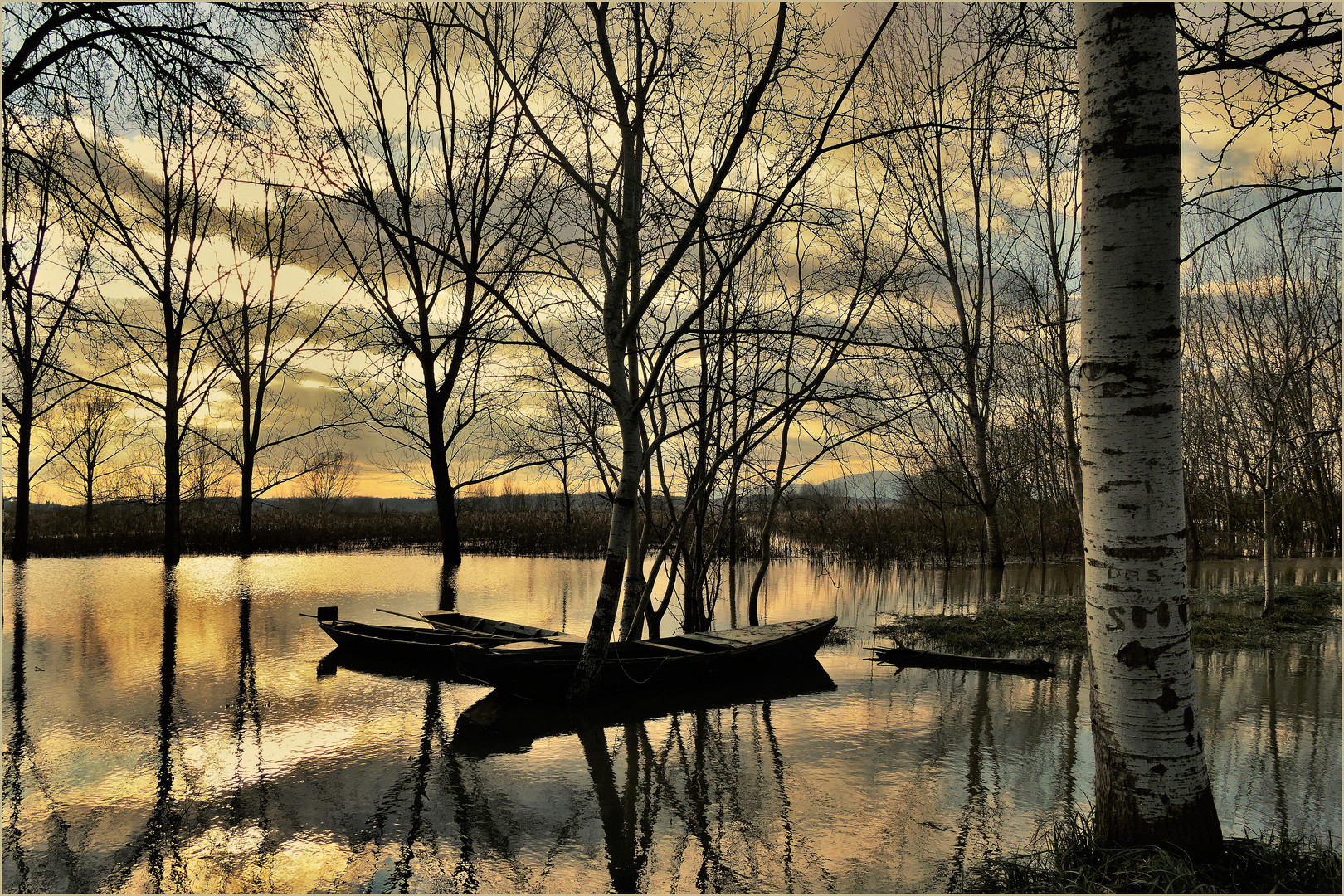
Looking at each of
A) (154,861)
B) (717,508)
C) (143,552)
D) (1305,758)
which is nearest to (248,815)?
(154,861)

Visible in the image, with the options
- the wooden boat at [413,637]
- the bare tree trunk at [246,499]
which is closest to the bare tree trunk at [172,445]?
the bare tree trunk at [246,499]

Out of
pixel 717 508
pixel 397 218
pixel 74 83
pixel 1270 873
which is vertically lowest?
pixel 1270 873

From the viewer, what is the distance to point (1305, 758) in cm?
541

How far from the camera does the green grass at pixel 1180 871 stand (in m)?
2.83

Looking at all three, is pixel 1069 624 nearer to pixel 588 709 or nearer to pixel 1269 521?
pixel 1269 521

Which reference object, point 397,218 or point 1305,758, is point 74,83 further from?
point 397,218

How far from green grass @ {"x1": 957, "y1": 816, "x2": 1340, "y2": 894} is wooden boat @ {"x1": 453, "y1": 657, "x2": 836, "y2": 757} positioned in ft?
13.4

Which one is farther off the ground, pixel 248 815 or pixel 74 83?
pixel 74 83

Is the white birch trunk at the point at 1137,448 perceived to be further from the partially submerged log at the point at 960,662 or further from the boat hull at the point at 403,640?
the boat hull at the point at 403,640

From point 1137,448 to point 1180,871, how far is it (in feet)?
5.15

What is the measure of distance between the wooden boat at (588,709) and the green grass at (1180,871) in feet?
13.4

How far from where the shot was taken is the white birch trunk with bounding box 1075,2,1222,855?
9.97ft

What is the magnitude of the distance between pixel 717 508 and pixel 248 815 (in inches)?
398

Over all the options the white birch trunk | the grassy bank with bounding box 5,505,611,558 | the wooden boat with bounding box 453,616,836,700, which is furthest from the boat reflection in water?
the grassy bank with bounding box 5,505,611,558
